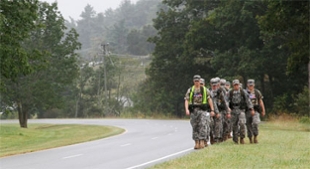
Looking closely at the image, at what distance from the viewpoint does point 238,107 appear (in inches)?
788

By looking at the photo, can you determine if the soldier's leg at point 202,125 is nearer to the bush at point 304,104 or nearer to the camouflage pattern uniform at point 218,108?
the camouflage pattern uniform at point 218,108

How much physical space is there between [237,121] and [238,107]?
0.48 m

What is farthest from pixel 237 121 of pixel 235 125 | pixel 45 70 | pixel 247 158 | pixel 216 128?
pixel 45 70

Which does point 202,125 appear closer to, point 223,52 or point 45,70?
point 45,70

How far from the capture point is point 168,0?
59875 millimetres

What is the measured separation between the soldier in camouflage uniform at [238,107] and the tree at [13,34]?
10476 millimetres

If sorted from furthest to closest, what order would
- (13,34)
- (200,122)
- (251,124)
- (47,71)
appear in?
1. (47,71)
2. (13,34)
3. (251,124)
4. (200,122)

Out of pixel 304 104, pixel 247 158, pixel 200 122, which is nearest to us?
pixel 247 158

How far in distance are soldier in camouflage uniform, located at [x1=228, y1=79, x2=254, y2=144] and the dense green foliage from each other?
1857cm

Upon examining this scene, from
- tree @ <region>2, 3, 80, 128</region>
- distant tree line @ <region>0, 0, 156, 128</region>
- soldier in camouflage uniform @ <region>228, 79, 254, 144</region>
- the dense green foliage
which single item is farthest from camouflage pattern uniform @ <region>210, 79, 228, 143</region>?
tree @ <region>2, 3, 80, 128</region>

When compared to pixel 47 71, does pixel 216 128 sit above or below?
below

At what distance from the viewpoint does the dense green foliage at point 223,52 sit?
1868 inches

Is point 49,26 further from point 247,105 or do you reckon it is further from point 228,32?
point 247,105

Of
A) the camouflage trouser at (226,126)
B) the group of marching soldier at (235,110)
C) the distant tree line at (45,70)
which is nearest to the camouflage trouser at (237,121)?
the group of marching soldier at (235,110)
